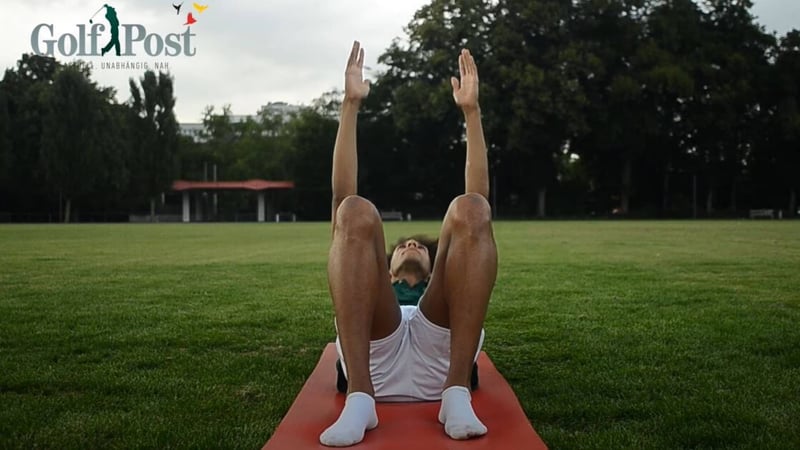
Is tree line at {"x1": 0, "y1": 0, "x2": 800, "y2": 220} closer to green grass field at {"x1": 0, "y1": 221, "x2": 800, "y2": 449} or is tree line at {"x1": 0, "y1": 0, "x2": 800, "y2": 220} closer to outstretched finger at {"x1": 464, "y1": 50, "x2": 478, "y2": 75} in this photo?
green grass field at {"x1": 0, "y1": 221, "x2": 800, "y2": 449}

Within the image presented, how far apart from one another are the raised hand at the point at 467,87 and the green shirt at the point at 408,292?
3.20ft

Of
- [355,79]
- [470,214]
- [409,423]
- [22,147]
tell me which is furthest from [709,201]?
[409,423]

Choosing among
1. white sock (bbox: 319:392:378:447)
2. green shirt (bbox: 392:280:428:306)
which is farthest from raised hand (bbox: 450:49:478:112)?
white sock (bbox: 319:392:378:447)

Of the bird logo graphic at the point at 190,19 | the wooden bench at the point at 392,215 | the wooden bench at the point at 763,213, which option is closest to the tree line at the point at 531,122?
the wooden bench at the point at 392,215

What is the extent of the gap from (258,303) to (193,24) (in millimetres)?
17408

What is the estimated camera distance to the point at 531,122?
3853 centimetres

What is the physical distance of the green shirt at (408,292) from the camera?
12.3 feet

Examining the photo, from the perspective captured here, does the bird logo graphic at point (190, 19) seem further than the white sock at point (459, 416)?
Yes

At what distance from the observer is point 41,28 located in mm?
23328

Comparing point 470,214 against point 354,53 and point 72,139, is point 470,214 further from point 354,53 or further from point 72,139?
point 72,139

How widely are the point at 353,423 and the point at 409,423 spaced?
31cm

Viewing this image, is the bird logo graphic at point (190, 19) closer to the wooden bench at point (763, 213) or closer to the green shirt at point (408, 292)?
the green shirt at point (408, 292)

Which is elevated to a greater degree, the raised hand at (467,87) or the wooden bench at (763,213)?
the raised hand at (467,87)

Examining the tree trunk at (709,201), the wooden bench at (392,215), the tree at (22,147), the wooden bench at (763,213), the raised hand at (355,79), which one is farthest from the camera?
the wooden bench at (392,215)
